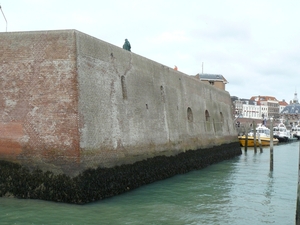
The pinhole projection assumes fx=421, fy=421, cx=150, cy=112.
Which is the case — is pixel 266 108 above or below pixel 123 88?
above

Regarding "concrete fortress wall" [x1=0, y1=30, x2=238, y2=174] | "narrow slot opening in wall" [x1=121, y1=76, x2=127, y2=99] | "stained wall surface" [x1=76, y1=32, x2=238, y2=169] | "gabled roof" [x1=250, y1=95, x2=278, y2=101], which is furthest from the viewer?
"gabled roof" [x1=250, y1=95, x2=278, y2=101]

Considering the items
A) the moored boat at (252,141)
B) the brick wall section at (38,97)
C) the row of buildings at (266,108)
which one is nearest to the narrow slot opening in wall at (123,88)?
the brick wall section at (38,97)

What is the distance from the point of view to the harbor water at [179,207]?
32.7 feet

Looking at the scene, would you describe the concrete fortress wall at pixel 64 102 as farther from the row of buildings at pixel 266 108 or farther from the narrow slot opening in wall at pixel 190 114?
the row of buildings at pixel 266 108

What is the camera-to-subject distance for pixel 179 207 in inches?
458

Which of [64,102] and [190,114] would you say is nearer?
[64,102]

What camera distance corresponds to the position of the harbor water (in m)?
9.95

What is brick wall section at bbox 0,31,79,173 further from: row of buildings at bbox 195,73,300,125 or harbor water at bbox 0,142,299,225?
row of buildings at bbox 195,73,300,125

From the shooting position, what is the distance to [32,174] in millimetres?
11484

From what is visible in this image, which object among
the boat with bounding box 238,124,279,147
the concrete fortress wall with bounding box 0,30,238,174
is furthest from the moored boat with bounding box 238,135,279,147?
the concrete fortress wall with bounding box 0,30,238,174

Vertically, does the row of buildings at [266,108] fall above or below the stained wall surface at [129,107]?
above

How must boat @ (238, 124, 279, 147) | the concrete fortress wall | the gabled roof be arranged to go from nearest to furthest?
the concrete fortress wall → boat @ (238, 124, 279, 147) → the gabled roof

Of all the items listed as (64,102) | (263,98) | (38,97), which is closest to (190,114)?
(64,102)

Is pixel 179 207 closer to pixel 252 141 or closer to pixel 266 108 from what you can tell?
pixel 252 141
